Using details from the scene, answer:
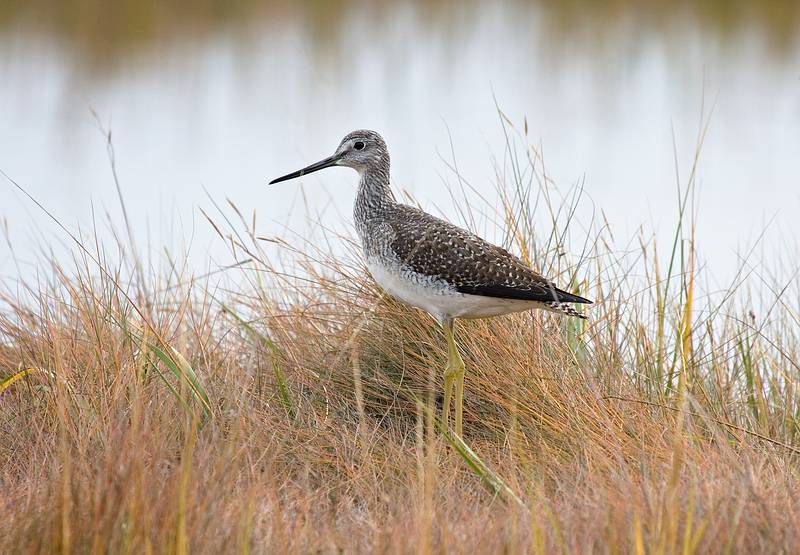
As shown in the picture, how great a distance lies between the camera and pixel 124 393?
4816 millimetres

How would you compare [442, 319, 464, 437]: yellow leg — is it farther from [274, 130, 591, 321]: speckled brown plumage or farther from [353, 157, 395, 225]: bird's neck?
[353, 157, 395, 225]: bird's neck

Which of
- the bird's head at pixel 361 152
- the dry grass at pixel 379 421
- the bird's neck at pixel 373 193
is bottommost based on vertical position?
the dry grass at pixel 379 421

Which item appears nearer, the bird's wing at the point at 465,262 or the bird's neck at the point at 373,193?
the bird's wing at the point at 465,262

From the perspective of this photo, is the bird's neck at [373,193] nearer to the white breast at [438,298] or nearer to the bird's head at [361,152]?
the bird's head at [361,152]

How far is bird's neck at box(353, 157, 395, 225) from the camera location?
5928 millimetres

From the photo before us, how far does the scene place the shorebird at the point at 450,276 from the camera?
512cm

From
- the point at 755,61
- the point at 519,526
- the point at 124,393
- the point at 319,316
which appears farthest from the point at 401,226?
the point at 755,61

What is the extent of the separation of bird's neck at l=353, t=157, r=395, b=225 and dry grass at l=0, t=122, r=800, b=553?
36cm

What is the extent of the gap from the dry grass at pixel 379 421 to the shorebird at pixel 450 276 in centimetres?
31

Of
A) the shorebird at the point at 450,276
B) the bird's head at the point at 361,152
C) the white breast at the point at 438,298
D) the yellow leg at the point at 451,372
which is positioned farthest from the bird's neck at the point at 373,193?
the yellow leg at the point at 451,372

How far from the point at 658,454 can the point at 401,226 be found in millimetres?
1902

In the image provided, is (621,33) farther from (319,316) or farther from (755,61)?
(319,316)

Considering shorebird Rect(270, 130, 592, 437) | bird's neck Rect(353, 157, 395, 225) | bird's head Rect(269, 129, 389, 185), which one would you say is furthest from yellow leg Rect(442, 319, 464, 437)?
bird's head Rect(269, 129, 389, 185)

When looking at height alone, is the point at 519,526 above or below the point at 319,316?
below
